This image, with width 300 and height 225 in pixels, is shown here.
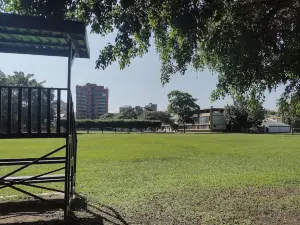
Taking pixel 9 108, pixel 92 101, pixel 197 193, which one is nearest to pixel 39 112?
pixel 9 108

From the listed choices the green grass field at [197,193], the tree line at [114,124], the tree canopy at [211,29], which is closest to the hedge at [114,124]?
the tree line at [114,124]

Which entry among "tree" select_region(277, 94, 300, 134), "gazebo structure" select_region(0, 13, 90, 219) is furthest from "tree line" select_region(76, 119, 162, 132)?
"gazebo structure" select_region(0, 13, 90, 219)

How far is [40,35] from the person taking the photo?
614 centimetres

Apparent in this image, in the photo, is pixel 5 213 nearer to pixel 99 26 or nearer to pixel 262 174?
pixel 99 26

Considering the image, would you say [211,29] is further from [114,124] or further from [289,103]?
[114,124]

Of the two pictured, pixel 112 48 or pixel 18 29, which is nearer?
pixel 18 29

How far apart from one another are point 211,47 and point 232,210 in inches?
141

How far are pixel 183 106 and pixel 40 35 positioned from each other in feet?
344

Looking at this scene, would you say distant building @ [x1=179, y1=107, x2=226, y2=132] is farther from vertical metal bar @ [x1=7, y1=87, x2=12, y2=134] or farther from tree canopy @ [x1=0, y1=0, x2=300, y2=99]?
vertical metal bar @ [x1=7, y1=87, x2=12, y2=134]

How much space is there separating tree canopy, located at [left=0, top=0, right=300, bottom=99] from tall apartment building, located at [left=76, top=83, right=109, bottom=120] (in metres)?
109

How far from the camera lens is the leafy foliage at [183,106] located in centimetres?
10908

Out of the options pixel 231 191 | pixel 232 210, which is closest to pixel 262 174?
pixel 231 191

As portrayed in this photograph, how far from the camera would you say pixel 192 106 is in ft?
364

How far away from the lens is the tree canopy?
573 centimetres
